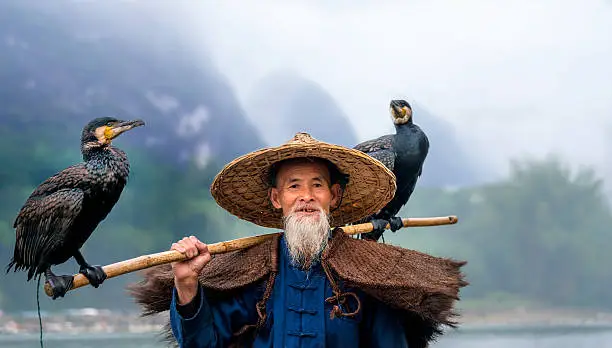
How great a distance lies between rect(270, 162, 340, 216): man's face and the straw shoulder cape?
15 centimetres

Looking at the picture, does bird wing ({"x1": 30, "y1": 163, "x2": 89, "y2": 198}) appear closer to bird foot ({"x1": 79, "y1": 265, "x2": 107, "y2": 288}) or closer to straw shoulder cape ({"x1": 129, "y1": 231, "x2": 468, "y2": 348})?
bird foot ({"x1": 79, "y1": 265, "x2": 107, "y2": 288})

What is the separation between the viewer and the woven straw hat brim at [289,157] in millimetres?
2928

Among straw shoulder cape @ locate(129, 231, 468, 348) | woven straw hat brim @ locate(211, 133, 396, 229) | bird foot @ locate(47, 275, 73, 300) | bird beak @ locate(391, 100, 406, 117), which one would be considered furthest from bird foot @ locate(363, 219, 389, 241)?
bird foot @ locate(47, 275, 73, 300)

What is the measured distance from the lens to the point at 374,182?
317 centimetres

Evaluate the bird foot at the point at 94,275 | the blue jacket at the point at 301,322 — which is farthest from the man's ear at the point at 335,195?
the bird foot at the point at 94,275

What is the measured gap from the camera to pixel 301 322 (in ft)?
9.37

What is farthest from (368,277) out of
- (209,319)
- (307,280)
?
(209,319)

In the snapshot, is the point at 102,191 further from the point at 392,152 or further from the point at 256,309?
the point at 392,152

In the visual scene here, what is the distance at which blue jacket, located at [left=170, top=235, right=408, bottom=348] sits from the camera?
9.31 ft

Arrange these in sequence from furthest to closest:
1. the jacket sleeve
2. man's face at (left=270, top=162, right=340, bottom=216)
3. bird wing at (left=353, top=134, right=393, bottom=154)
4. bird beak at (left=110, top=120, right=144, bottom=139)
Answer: bird wing at (left=353, top=134, right=393, bottom=154) < man's face at (left=270, top=162, right=340, bottom=216) < the jacket sleeve < bird beak at (left=110, top=120, right=144, bottom=139)

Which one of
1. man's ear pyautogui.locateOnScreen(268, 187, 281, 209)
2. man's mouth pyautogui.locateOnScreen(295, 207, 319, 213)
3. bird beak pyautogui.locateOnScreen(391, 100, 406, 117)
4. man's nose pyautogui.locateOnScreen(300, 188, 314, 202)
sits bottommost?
man's mouth pyautogui.locateOnScreen(295, 207, 319, 213)

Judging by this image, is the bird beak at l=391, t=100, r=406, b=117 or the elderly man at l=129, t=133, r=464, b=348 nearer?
the elderly man at l=129, t=133, r=464, b=348

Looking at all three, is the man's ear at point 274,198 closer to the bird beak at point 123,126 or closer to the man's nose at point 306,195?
the man's nose at point 306,195

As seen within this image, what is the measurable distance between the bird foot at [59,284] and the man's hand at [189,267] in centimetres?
40
